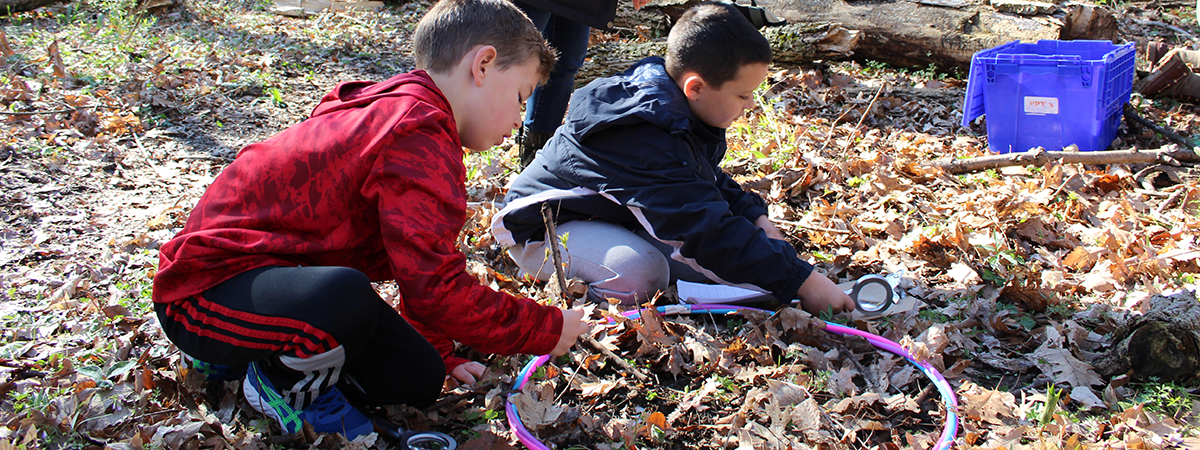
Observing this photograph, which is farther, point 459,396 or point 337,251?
point 459,396

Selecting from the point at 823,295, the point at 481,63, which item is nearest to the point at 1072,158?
the point at 823,295

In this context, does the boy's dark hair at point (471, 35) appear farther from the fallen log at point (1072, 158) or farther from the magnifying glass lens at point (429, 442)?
the fallen log at point (1072, 158)

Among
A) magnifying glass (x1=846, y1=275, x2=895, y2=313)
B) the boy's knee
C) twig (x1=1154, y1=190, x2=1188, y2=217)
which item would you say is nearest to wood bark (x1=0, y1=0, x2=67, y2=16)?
the boy's knee

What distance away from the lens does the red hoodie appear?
175 centimetres

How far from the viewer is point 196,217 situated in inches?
73.3

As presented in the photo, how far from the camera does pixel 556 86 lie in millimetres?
3990

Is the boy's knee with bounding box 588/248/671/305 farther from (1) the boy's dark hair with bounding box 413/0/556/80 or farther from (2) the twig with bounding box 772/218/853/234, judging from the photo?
(1) the boy's dark hair with bounding box 413/0/556/80

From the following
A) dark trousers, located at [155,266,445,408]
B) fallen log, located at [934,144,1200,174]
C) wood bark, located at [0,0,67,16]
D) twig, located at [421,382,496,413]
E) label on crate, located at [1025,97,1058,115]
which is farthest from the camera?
wood bark, located at [0,0,67,16]

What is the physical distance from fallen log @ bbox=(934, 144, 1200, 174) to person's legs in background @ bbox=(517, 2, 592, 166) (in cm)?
215

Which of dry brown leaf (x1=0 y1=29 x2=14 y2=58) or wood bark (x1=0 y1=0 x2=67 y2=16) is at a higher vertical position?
wood bark (x1=0 y1=0 x2=67 y2=16)

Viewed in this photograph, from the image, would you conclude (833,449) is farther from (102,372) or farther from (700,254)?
(102,372)

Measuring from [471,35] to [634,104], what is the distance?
86 cm

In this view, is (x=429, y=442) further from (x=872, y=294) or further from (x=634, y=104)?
(x=872, y=294)

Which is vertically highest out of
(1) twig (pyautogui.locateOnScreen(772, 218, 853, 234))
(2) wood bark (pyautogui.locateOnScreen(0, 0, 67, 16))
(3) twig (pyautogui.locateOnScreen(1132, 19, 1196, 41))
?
(2) wood bark (pyautogui.locateOnScreen(0, 0, 67, 16))
